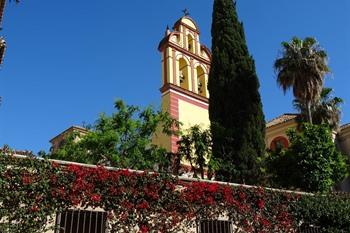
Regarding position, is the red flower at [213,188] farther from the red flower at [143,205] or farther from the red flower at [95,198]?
→ the red flower at [95,198]

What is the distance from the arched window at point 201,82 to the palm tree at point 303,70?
5937 millimetres

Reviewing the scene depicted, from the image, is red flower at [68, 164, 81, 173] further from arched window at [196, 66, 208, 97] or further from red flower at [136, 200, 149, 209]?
arched window at [196, 66, 208, 97]

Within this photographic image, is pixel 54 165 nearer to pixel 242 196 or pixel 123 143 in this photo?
pixel 242 196

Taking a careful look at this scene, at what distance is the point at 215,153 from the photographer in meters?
16.7

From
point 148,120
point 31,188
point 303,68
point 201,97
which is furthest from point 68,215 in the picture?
point 201,97

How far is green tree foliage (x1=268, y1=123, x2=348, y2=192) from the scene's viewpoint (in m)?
15.4

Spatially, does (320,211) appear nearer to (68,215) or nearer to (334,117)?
(68,215)

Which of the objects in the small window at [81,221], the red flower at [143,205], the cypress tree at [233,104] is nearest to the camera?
the small window at [81,221]

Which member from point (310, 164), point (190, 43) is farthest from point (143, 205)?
point (190, 43)

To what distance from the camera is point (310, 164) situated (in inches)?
607

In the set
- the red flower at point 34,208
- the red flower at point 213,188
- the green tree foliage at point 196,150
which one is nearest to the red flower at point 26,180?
the red flower at point 34,208

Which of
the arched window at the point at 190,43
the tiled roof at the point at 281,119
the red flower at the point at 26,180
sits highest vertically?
the arched window at the point at 190,43

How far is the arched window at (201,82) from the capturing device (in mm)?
25894

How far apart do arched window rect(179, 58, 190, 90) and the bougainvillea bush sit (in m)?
13.1
